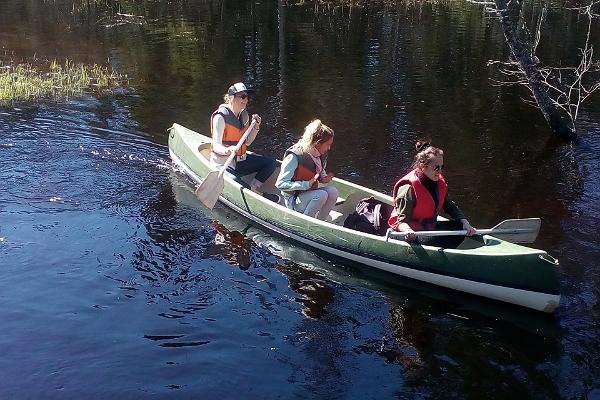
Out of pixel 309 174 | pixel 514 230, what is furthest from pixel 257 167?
pixel 514 230

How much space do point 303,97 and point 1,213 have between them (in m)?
6.48

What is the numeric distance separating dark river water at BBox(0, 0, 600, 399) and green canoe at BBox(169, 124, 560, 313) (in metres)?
0.15

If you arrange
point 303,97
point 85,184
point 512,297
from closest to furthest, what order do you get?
point 512,297
point 85,184
point 303,97

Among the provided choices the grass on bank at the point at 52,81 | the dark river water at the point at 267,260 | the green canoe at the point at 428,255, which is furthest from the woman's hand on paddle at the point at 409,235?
the grass on bank at the point at 52,81

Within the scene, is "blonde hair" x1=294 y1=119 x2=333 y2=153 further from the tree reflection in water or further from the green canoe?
the tree reflection in water

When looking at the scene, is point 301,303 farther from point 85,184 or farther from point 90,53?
point 90,53

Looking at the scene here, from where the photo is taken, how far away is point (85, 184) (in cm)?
803

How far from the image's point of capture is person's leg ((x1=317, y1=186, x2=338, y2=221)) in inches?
262

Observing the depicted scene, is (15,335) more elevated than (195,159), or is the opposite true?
(195,159)

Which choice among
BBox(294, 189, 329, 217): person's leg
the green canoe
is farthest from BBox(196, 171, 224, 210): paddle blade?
BBox(294, 189, 329, 217): person's leg

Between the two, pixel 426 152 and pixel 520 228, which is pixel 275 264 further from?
pixel 520 228

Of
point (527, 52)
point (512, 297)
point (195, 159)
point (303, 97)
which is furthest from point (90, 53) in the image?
point (512, 297)

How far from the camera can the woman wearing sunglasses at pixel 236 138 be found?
7.58 m

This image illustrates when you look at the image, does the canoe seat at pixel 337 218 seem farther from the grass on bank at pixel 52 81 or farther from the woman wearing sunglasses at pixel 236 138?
the grass on bank at pixel 52 81
